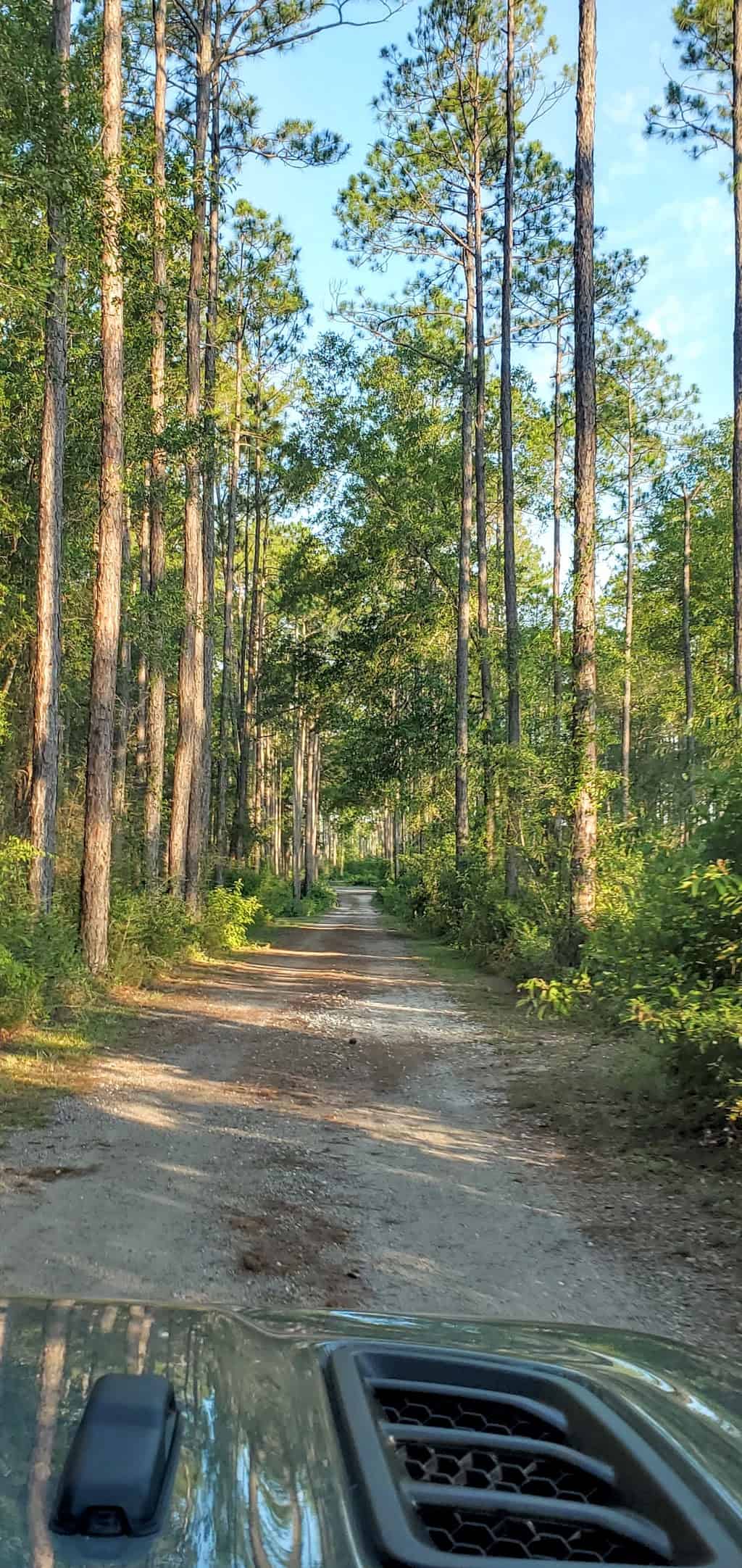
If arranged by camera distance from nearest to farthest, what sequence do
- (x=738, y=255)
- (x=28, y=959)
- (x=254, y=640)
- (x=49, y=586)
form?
(x=28, y=959), (x=49, y=586), (x=738, y=255), (x=254, y=640)

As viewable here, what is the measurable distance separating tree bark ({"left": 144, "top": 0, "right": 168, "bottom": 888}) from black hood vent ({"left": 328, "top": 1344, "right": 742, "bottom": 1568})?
52.0 feet

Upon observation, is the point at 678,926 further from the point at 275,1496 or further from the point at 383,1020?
the point at 383,1020

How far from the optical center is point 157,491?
18.1 metres

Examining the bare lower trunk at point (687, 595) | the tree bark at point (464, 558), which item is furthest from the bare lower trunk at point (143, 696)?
the bare lower trunk at point (687, 595)

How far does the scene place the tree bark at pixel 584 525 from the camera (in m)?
13.7

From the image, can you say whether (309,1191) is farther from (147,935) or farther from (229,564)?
(229,564)

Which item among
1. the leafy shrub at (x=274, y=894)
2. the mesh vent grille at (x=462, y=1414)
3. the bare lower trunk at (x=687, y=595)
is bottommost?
the leafy shrub at (x=274, y=894)

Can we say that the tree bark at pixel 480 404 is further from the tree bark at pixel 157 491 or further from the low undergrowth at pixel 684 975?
the low undergrowth at pixel 684 975

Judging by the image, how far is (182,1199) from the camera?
5762 mm

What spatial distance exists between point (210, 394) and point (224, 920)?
10799 mm

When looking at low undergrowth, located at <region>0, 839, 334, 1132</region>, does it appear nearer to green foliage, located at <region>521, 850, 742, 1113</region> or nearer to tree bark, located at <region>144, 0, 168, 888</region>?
tree bark, located at <region>144, 0, 168, 888</region>

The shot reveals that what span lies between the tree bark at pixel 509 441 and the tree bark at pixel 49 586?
30.0ft

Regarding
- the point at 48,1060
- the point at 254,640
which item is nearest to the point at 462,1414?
the point at 48,1060

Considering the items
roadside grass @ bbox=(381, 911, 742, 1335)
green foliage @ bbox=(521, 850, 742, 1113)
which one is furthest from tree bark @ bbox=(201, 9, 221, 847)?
green foliage @ bbox=(521, 850, 742, 1113)
